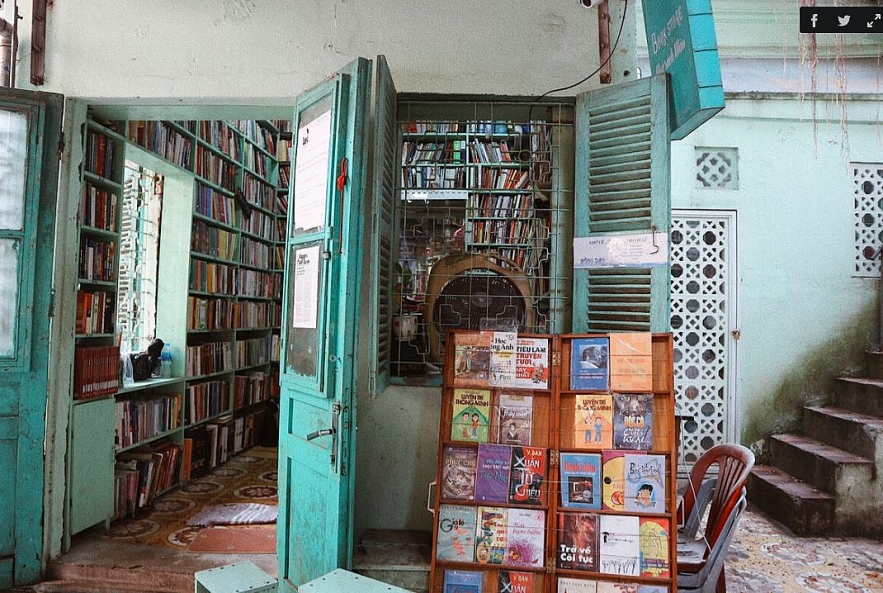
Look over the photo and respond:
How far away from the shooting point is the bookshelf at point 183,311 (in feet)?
10.4

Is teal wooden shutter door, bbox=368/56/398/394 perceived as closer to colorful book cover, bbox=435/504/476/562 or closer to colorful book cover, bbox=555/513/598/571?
colorful book cover, bbox=435/504/476/562

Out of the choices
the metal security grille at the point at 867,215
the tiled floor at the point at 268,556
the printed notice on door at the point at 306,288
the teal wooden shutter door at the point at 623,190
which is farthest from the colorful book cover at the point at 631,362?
the metal security grille at the point at 867,215

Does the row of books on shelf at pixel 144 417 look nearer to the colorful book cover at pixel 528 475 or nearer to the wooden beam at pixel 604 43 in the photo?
the colorful book cover at pixel 528 475

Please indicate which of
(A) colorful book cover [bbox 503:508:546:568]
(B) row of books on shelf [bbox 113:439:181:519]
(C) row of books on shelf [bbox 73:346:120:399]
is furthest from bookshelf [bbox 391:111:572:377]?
(B) row of books on shelf [bbox 113:439:181:519]

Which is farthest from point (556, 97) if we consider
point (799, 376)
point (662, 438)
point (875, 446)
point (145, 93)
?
point (799, 376)

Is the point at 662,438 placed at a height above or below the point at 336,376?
below

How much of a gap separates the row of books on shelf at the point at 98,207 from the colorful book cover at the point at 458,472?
7.71ft

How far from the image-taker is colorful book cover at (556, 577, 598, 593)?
6.84ft

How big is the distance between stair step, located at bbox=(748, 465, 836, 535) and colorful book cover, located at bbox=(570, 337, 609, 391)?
2.52m

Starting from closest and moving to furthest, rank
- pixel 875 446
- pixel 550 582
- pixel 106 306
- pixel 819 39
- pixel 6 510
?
pixel 550 582 → pixel 6 510 → pixel 106 306 → pixel 875 446 → pixel 819 39

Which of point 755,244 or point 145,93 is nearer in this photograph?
point 145,93

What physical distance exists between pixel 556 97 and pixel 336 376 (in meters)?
1.72

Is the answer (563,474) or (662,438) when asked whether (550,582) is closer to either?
(563,474)

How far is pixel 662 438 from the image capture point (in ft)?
7.11
